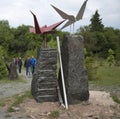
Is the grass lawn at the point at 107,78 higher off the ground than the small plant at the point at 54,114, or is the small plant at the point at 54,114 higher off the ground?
the small plant at the point at 54,114

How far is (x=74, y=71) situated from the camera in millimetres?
13961

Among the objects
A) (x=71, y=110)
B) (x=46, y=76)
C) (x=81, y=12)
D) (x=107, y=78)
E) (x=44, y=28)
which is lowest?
(x=107, y=78)

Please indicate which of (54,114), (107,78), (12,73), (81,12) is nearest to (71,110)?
(54,114)

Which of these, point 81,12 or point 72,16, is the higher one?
point 81,12

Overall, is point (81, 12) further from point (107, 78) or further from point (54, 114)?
point (107, 78)

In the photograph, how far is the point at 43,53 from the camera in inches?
575

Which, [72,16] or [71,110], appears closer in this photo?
[71,110]

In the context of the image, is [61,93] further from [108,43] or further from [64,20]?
[108,43]

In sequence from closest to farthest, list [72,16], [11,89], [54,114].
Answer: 1. [54,114]
2. [72,16]
3. [11,89]

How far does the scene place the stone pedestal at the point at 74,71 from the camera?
547 inches

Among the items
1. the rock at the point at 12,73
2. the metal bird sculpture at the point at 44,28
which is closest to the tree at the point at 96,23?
the rock at the point at 12,73

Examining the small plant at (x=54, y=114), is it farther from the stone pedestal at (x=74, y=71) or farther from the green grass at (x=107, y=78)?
the green grass at (x=107, y=78)

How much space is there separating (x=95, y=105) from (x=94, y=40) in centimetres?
5634

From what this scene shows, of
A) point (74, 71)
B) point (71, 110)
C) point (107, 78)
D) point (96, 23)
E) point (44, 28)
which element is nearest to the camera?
point (71, 110)
